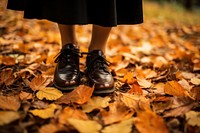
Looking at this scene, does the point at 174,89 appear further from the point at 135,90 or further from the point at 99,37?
the point at 99,37

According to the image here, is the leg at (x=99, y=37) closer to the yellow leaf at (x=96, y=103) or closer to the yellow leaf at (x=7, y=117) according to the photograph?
the yellow leaf at (x=96, y=103)

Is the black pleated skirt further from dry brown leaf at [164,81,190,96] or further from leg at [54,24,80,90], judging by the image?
dry brown leaf at [164,81,190,96]

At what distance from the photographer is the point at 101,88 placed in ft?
3.68

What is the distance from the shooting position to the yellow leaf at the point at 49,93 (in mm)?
1055

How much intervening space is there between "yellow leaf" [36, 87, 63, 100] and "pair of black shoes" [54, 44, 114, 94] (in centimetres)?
4

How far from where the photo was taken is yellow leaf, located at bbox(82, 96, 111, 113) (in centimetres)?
99

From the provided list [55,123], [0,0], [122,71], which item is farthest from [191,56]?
[0,0]

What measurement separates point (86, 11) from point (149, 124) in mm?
573

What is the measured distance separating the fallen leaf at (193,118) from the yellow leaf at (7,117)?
626mm

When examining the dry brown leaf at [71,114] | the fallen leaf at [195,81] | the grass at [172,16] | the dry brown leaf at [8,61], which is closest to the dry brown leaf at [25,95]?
the dry brown leaf at [71,114]

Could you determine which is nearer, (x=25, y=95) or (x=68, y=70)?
(x=25, y=95)

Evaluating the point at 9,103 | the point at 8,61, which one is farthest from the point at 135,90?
the point at 8,61

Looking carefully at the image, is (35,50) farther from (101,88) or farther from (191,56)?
(191,56)

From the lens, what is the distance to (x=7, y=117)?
826 millimetres
